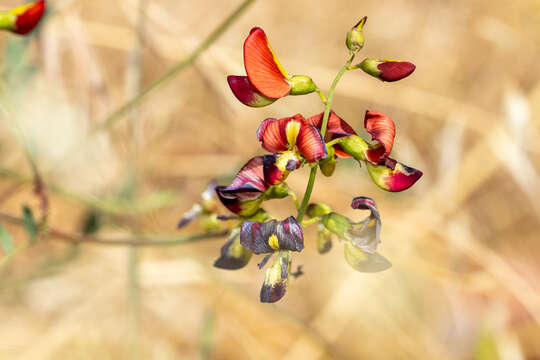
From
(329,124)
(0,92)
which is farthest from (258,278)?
(329,124)

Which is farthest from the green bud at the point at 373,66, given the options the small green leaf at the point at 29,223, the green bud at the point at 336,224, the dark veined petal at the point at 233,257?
the small green leaf at the point at 29,223

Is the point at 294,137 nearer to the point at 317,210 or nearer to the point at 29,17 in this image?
the point at 317,210

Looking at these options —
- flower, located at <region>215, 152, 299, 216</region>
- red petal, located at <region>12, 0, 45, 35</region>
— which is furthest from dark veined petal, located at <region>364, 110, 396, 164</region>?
red petal, located at <region>12, 0, 45, 35</region>

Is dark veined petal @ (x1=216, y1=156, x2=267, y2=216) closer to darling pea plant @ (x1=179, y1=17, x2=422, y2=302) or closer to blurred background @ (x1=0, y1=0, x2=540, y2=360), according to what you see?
darling pea plant @ (x1=179, y1=17, x2=422, y2=302)

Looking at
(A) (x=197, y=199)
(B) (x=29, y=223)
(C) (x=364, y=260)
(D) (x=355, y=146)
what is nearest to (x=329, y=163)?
(D) (x=355, y=146)

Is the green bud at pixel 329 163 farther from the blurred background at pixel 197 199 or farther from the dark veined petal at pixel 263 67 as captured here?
the blurred background at pixel 197 199
